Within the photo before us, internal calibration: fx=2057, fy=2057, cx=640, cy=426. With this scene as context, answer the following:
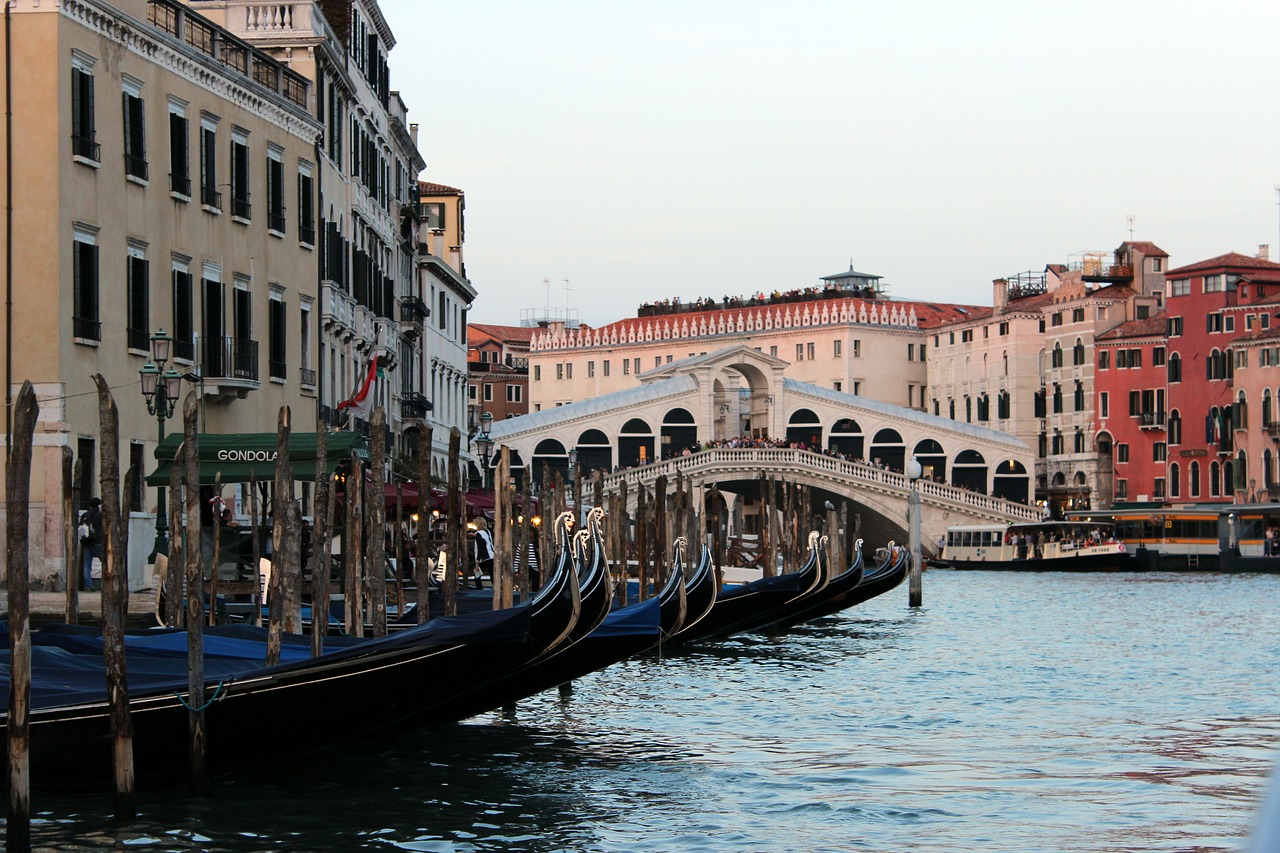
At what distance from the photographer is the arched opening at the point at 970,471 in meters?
58.2

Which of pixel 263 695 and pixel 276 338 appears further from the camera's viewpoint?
pixel 276 338

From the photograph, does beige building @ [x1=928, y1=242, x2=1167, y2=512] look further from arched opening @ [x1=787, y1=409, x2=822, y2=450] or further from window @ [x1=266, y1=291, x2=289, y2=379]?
window @ [x1=266, y1=291, x2=289, y2=379]

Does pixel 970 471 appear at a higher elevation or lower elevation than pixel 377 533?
higher

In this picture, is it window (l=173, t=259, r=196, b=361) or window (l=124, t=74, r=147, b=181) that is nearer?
window (l=124, t=74, r=147, b=181)

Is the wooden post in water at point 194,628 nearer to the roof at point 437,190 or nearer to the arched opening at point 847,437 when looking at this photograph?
the roof at point 437,190

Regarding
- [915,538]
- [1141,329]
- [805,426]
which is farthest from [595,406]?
[915,538]

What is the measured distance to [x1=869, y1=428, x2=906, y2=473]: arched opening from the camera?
59.1 metres

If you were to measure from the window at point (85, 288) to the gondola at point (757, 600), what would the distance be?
5645mm

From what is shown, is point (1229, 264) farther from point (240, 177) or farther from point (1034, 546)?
point (240, 177)

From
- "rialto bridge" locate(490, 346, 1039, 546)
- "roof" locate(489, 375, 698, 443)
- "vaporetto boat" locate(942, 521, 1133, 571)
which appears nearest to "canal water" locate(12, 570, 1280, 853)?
"vaporetto boat" locate(942, 521, 1133, 571)

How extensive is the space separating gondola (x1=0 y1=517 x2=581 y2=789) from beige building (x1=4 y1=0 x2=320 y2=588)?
5.13 metres

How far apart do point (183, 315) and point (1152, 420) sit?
4110 centimetres

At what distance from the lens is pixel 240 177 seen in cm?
1998

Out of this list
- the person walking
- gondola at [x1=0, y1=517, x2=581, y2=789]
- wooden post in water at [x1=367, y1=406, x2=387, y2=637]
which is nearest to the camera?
gondola at [x1=0, y1=517, x2=581, y2=789]
